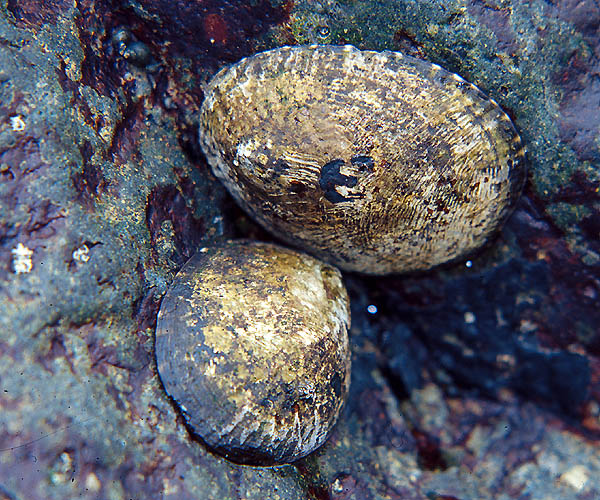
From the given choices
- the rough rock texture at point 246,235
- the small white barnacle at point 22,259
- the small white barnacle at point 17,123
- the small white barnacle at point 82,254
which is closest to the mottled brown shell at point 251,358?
the rough rock texture at point 246,235

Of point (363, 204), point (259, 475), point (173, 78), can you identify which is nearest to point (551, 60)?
point (363, 204)

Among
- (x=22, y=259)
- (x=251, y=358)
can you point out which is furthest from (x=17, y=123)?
(x=251, y=358)

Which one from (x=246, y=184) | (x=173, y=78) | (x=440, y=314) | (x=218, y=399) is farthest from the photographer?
(x=440, y=314)

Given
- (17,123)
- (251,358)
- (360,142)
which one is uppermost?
(360,142)

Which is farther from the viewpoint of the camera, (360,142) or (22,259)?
(360,142)

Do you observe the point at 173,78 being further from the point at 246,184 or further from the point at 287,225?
the point at 287,225

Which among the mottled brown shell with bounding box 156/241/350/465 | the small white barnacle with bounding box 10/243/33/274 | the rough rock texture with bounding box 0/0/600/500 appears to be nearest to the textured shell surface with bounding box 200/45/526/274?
the rough rock texture with bounding box 0/0/600/500

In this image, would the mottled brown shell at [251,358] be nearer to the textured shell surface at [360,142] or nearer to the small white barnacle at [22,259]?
the textured shell surface at [360,142]

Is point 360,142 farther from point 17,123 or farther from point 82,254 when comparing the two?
point 17,123
